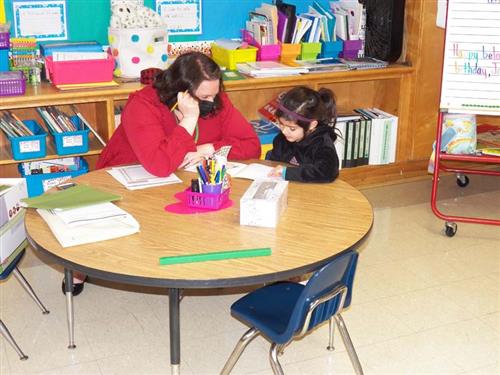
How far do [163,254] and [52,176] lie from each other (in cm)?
199

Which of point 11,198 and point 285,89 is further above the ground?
point 285,89

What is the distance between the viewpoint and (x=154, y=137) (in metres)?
2.93

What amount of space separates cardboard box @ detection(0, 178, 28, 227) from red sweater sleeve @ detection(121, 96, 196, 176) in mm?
472

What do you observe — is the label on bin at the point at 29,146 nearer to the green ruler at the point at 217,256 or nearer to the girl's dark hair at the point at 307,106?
the girl's dark hair at the point at 307,106

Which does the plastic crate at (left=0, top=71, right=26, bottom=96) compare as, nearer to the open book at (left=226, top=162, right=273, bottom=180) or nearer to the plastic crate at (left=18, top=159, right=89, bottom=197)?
the plastic crate at (left=18, top=159, right=89, bottom=197)

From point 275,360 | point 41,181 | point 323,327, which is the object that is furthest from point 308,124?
point 41,181

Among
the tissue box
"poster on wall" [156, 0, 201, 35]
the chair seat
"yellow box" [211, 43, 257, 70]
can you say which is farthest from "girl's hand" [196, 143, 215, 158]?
"poster on wall" [156, 0, 201, 35]

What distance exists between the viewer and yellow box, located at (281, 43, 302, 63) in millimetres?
4426

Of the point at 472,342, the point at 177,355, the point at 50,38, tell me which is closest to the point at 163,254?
the point at 177,355

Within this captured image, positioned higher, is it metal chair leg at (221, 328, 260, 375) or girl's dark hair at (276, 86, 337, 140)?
girl's dark hair at (276, 86, 337, 140)

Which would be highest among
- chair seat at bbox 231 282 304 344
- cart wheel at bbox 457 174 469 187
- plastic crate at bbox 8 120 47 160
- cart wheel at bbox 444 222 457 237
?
plastic crate at bbox 8 120 47 160

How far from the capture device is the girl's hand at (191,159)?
118 inches

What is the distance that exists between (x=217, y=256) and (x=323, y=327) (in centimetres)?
107

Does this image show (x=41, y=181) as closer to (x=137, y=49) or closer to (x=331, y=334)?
(x=137, y=49)
